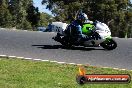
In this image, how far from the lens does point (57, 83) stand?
841cm

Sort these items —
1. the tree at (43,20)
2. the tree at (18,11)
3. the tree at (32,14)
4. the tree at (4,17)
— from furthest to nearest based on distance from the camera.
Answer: the tree at (43,20), the tree at (32,14), the tree at (18,11), the tree at (4,17)

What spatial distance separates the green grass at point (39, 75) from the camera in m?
8.18

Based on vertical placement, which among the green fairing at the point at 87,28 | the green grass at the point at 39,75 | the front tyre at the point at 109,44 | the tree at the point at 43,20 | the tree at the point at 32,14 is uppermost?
the green fairing at the point at 87,28

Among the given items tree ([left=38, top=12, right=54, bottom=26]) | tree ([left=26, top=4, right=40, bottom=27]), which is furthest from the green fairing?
tree ([left=38, top=12, right=54, bottom=26])

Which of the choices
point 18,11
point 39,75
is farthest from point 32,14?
point 39,75

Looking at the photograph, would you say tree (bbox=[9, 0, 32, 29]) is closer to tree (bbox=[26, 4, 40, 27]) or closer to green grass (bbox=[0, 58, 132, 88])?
tree (bbox=[26, 4, 40, 27])

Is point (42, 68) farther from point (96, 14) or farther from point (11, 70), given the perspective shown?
point (96, 14)

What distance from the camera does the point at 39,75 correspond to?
9273 millimetres

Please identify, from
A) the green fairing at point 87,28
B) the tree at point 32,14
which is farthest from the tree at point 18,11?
the green fairing at point 87,28

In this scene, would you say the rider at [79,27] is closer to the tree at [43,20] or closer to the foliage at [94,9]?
the foliage at [94,9]

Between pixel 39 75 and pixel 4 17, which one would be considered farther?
pixel 4 17

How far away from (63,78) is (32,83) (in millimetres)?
1091

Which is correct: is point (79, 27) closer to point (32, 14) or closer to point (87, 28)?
point (87, 28)

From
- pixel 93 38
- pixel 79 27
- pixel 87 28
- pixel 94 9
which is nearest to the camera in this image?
pixel 93 38
